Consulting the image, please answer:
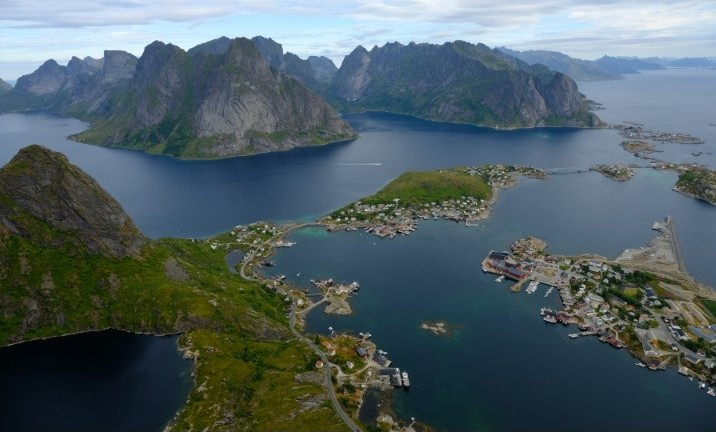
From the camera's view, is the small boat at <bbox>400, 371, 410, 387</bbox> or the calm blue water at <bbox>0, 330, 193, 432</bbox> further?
the small boat at <bbox>400, 371, 410, 387</bbox>

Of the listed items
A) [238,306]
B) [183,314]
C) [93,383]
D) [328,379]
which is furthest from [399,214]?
[93,383]

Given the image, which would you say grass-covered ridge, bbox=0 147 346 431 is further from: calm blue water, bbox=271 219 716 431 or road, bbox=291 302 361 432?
calm blue water, bbox=271 219 716 431

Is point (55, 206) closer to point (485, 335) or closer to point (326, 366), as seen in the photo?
point (326, 366)

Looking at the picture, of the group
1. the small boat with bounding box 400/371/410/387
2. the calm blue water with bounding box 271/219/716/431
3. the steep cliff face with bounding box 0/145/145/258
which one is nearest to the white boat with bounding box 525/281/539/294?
the calm blue water with bounding box 271/219/716/431

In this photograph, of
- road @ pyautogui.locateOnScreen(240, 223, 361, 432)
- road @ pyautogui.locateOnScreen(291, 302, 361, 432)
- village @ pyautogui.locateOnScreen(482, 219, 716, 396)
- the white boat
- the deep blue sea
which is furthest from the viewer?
the white boat

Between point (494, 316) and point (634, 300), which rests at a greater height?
point (634, 300)

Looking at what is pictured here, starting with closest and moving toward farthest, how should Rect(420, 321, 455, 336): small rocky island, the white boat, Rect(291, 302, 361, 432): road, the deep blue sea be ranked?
Rect(291, 302, 361, 432): road < the deep blue sea < Rect(420, 321, 455, 336): small rocky island < the white boat

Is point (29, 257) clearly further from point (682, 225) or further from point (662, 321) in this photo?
point (682, 225)
